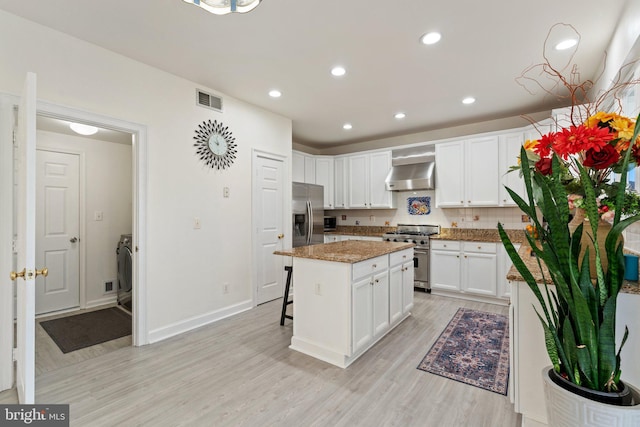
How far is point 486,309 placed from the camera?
382 cm

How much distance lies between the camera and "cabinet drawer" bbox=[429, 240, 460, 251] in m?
4.36

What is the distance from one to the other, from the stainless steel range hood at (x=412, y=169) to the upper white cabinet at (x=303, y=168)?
4.55ft

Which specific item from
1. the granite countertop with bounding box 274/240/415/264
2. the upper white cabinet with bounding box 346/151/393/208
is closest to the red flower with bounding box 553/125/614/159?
the granite countertop with bounding box 274/240/415/264

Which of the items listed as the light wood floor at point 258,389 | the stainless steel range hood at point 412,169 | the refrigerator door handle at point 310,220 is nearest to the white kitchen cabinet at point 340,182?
the stainless steel range hood at point 412,169

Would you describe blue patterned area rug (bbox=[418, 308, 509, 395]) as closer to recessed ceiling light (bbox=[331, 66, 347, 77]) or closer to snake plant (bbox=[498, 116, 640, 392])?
snake plant (bbox=[498, 116, 640, 392])

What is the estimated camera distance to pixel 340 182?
5805 millimetres

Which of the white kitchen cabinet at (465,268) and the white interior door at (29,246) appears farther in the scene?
the white kitchen cabinet at (465,268)

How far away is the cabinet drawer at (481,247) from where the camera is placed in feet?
13.4

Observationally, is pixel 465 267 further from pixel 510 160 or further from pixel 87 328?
pixel 87 328

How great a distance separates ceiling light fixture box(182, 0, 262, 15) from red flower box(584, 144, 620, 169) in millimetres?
1737

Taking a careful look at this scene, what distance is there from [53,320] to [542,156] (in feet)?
15.9

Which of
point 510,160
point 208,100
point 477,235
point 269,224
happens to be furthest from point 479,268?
point 208,100

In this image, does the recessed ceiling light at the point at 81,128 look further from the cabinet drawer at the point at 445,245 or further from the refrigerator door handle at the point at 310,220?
the cabinet drawer at the point at 445,245

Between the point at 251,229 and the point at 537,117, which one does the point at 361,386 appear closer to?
the point at 251,229
